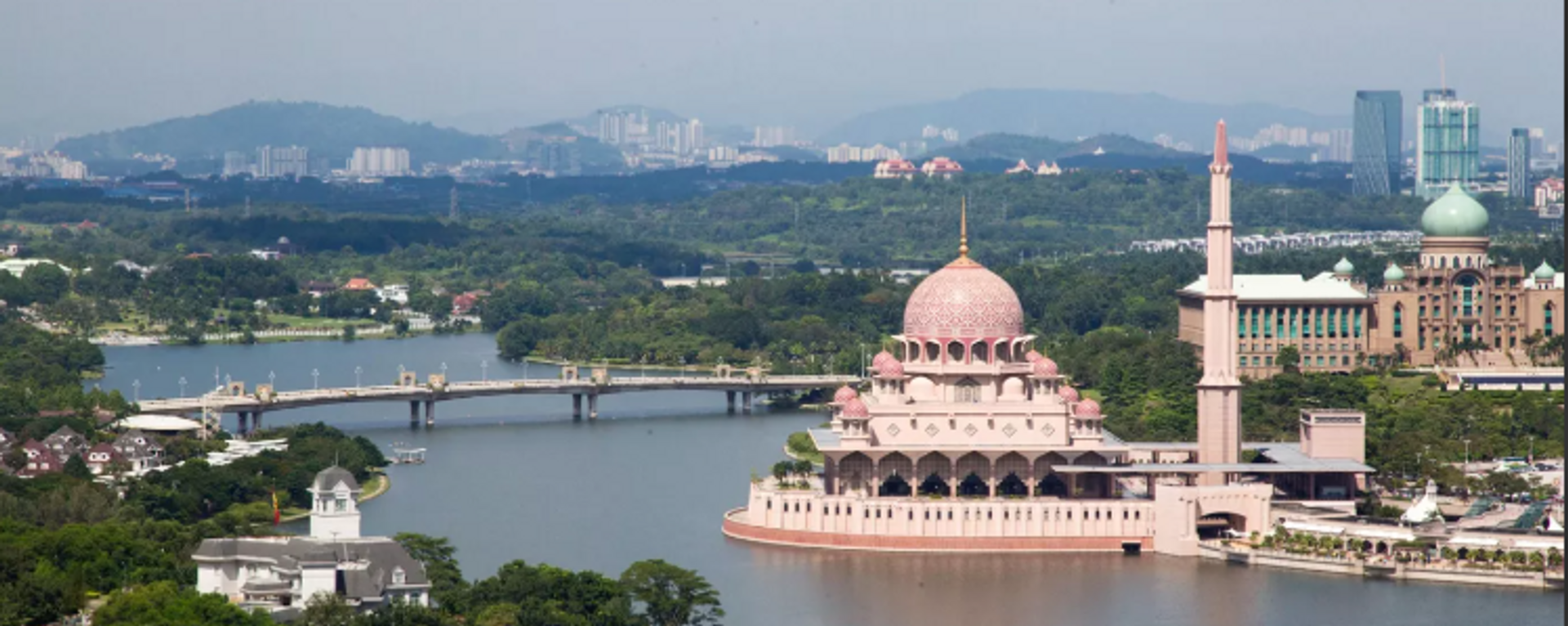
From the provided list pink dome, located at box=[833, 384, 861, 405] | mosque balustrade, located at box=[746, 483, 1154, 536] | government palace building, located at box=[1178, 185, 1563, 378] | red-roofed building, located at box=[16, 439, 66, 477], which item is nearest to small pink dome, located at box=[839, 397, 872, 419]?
pink dome, located at box=[833, 384, 861, 405]

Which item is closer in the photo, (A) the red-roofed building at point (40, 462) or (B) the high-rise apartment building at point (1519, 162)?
(A) the red-roofed building at point (40, 462)

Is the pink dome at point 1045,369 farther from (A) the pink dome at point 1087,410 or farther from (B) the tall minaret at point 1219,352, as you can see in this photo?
(B) the tall minaret at point 1219,352

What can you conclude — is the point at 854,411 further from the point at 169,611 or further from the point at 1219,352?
the point at 169,611

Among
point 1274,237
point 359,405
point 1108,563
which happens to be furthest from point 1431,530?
point 1274,237

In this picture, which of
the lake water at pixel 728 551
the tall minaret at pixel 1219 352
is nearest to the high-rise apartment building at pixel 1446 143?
the lake water at pixel 728 551

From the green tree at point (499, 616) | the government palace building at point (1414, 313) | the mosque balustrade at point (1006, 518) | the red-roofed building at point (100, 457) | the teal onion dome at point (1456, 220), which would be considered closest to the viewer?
the green tree at point (499, 616)

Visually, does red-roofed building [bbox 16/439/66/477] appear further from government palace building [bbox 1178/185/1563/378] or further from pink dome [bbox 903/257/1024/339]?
government palace building [bbox 1178/185/1563/378]

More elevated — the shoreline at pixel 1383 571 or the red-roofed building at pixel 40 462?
the red-roofed building at pixel 40 462
